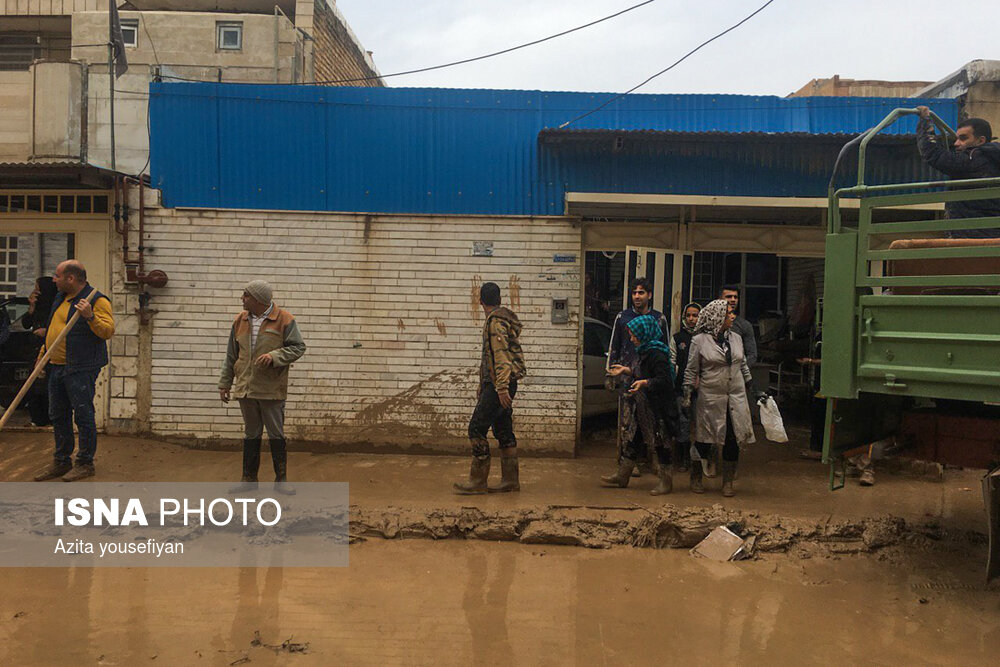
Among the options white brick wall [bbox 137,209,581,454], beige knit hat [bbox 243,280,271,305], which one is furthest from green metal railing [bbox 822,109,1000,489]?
beige knit hat [bbox 243,280,271,305]

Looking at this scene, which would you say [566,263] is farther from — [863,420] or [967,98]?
[967,98]

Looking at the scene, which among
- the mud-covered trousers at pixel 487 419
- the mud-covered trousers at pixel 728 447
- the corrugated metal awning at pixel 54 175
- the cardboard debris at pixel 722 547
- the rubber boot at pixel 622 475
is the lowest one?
the cardboard debris at pixel 722 547

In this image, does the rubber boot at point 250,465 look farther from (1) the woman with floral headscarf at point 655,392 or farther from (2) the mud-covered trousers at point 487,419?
(1) the woman with floral headscarf at point 655,392

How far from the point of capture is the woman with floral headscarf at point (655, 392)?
636 cm

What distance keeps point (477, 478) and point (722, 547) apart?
211 cm

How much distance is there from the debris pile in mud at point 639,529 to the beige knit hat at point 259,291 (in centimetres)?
179

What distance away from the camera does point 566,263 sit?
8.04 meters

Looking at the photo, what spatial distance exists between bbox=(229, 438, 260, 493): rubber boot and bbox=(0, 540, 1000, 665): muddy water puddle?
4.64ft

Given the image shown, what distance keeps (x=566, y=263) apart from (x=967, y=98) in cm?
453

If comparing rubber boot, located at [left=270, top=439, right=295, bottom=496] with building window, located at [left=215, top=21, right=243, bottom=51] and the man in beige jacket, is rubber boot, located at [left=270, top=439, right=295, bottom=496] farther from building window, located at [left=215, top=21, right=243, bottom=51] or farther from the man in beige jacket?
building window, located at [left=215, top=21, right=243, bottom=51]

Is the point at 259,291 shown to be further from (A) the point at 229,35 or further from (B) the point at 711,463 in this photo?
(A) the point at 229,35

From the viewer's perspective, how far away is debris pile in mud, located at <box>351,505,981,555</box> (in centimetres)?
535

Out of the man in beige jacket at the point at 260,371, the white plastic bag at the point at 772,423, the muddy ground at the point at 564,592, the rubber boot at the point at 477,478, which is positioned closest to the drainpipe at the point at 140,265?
the muddy ground at the point at 564,592

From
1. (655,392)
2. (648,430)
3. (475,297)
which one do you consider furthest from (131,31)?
(648,430)
